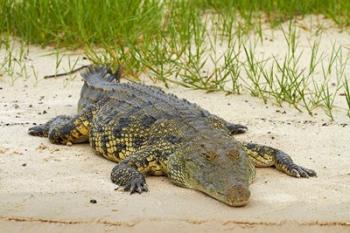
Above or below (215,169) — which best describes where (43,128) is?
below

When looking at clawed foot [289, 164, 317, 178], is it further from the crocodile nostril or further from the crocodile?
the crocodile nostril

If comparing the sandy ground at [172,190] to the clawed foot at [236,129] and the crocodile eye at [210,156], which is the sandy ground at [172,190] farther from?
the crocodile eye at [210,156]

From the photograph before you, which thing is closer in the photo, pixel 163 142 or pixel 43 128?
pixel 163 142

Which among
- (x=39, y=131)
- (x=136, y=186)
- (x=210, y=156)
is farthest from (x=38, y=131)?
(x=210, y=156)

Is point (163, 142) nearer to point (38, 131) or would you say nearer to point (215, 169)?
point (215, 169)

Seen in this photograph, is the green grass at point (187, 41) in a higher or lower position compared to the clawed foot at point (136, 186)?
higher

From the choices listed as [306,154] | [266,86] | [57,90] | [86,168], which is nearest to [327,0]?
[266,86]

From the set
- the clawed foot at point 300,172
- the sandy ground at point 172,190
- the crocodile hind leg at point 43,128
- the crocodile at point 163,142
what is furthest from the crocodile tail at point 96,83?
the clawed foot at point 300,172
